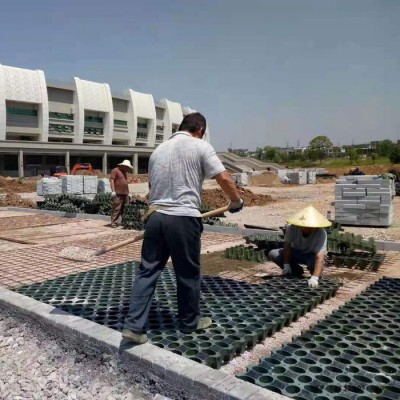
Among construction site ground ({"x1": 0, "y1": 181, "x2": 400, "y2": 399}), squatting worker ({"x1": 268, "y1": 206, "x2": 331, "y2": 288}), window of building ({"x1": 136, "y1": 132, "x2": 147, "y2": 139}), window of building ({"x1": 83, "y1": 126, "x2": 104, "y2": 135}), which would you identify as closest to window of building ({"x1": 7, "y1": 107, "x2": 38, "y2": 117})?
window of building ({"x1": 83, "y1": 126, "x2": 104, "y2": 135})

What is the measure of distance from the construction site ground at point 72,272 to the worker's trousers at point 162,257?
432mm

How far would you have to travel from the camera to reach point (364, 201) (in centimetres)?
1012

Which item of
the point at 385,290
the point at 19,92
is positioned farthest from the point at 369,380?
the point at 19,92

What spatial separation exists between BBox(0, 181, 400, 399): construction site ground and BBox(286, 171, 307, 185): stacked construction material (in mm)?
20608

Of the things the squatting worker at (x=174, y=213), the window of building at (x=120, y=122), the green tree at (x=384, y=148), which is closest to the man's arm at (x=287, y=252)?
the squatting worker at (x=174, y=213)

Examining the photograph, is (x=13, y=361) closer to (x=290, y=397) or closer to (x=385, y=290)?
(x=290, y=397)

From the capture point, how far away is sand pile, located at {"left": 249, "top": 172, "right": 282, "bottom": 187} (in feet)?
112

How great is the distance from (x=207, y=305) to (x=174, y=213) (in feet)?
4.64

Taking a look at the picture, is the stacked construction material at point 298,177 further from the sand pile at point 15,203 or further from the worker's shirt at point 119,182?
the worker's shirt at point 119,182

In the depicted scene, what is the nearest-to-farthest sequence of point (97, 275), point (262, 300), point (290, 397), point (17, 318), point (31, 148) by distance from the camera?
point (290, 397), point (17, 318), point (262, 300), point (97, 275), point (31, 148)

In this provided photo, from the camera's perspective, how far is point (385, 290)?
445 centimetres

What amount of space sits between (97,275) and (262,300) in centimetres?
230

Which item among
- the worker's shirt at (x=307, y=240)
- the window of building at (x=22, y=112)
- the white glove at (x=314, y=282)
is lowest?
the white glove at (x=314, y=282)

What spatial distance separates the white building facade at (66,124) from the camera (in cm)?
4222
